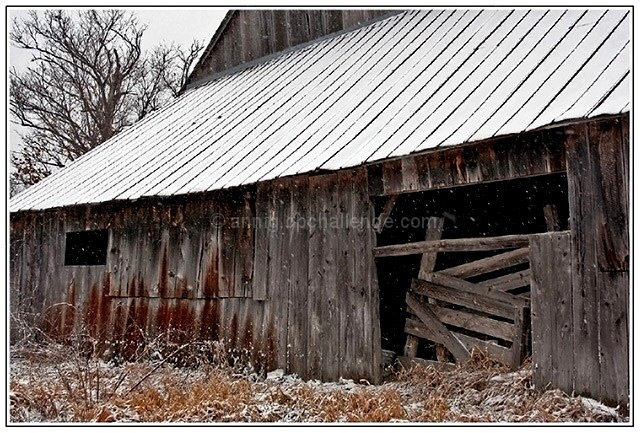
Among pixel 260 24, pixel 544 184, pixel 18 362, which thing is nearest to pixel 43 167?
pixel 260 24

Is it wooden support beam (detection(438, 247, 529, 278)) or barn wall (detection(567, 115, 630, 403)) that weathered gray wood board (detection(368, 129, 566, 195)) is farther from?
wooden support beam (detection(438, 247, 529, 278))

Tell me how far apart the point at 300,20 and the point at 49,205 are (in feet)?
20.6

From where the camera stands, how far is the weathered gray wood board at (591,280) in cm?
576

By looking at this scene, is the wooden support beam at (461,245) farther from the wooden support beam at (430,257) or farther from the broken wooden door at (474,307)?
the wooden support beam at (430,257)

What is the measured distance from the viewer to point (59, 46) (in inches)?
957

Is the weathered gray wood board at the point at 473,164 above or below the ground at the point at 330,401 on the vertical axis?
above

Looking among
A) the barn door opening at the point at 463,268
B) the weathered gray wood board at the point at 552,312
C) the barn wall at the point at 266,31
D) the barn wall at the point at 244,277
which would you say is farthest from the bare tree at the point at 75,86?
the weathered gray wood board at the point at 552,312

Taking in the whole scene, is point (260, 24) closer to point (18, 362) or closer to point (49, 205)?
point (49, 205)

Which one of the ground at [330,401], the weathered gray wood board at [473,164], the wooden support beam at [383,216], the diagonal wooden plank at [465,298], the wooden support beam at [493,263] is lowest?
the ground at [330,401]

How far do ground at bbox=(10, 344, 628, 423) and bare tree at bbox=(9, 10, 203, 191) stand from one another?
18724mm

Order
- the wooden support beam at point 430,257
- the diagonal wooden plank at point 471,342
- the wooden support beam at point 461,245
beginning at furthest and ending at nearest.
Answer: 1. the wooden support beam at point 430,257
2. the diagonal wooden plank at point 471,342
3. the wooden support beam at point 461,245

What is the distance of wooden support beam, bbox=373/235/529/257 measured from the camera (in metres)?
7.00

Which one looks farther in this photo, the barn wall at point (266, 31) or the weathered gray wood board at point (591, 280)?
the barn wall at point (266, 31)

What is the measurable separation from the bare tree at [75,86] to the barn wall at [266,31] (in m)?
9.95
